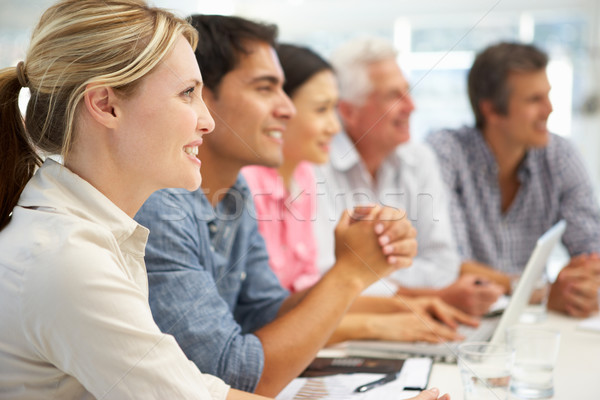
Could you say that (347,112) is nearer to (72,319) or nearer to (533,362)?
(533,362)

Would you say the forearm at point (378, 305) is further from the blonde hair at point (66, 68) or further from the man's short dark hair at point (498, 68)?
the man's short dark hair at point (498, 68)

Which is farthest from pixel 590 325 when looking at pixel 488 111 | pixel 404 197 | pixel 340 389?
pixel 488 111

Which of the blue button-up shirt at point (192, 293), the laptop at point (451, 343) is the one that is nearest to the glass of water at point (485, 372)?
the laptop at point (451, 343)

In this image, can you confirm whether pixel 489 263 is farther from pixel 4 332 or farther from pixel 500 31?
pixel 500 31

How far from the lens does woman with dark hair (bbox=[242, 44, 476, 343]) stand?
1488 mm

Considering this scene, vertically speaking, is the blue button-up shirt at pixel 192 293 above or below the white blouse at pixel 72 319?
below

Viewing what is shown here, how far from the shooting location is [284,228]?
1.70m

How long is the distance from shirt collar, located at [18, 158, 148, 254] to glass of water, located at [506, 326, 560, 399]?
2.06 feet

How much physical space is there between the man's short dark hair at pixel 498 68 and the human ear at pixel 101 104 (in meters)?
1.77

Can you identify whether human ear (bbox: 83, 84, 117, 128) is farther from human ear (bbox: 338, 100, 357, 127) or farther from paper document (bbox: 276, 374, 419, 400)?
human ear (bbox: 338, 100, 357, 127)

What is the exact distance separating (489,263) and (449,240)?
230 millimetres

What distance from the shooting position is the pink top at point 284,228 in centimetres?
164

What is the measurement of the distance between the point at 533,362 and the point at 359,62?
151cm

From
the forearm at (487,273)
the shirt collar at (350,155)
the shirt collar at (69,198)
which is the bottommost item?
the forearm at (487,273)
